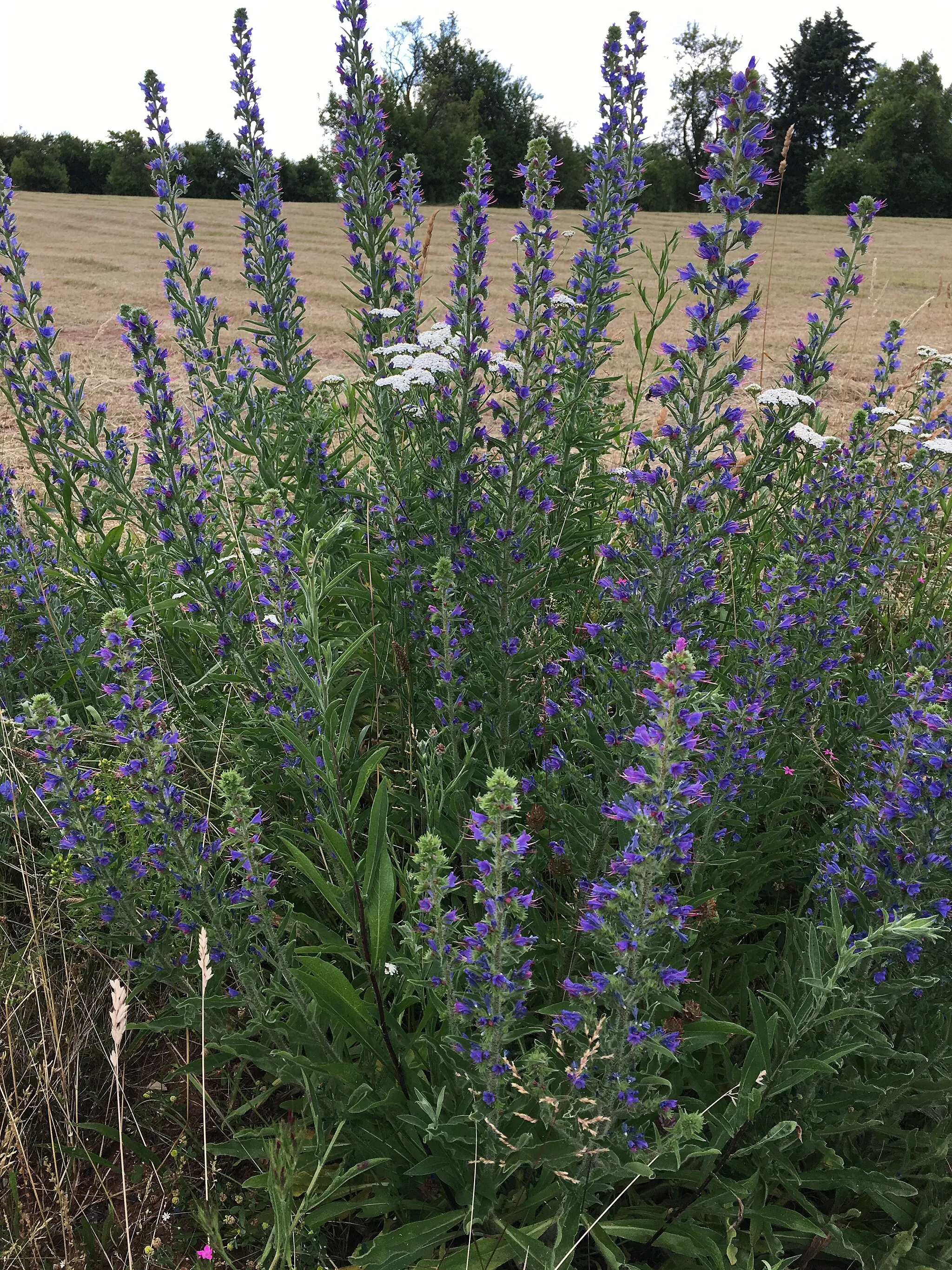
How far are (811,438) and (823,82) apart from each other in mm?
77414

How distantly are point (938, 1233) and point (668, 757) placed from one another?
Result: 5.45 ft

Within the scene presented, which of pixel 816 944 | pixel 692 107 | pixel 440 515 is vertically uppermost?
pixel 692 107

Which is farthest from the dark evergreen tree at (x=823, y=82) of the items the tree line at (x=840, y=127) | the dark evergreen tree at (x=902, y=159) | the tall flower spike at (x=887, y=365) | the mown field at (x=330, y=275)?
the tall flower spike at (x=887, y=365)

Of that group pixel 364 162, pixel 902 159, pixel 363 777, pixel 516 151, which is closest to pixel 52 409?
pixel 364 162

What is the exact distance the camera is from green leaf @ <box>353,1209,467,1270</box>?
1.90m

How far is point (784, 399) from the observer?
11.7 feet

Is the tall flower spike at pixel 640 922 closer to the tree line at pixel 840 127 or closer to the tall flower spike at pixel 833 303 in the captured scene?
the tall flower spike at pixel 833 303

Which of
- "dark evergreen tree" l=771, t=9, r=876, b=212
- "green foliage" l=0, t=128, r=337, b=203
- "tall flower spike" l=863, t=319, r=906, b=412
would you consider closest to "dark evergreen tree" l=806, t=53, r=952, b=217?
"dark evergreen tree" l=771, t=9, r=876, b=212

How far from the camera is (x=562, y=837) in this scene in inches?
103

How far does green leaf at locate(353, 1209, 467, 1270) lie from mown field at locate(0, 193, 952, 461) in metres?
3.02

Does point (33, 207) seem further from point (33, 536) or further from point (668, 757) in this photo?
point (668, 757)

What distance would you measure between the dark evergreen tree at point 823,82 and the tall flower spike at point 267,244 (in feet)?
219

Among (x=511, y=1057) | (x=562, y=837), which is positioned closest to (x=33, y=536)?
(x=562, y=837)

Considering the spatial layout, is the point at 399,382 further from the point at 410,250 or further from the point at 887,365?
the point at 887,365
